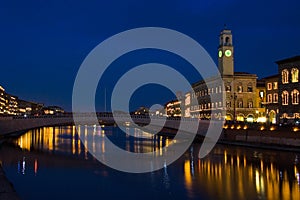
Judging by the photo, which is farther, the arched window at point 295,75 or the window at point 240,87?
the window at point 240,87

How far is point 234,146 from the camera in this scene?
66875 millimetres

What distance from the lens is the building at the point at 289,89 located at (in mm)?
78644

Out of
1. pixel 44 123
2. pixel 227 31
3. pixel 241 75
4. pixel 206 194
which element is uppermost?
pixel 227 31

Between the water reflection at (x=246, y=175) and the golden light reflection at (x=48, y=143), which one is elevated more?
the golden light reflection at (x=48, y=143)

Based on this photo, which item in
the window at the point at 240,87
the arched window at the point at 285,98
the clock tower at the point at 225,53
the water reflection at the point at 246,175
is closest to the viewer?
the water reflection at the point at 246,175

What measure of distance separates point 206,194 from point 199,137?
5241cm

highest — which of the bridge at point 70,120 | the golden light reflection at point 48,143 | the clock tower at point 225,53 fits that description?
the clock tower at point 225,53

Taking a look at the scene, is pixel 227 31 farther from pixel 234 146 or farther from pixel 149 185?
pixel 149 185

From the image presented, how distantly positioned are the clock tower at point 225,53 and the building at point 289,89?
102ft

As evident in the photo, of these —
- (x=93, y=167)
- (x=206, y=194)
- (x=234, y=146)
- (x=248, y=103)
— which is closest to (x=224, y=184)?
(x=206, y=194)

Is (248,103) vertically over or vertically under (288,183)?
over

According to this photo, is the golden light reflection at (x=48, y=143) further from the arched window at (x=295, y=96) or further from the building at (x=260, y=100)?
the building at (x=260, y=100)

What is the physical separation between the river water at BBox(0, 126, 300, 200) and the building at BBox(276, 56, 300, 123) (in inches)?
1052

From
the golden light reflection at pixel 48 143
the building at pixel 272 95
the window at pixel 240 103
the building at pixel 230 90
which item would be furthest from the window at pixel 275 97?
the golden light reflection at pixel 48 143
